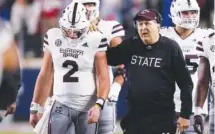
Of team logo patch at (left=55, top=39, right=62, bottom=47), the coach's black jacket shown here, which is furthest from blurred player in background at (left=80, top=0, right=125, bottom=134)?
the coach's black jacket

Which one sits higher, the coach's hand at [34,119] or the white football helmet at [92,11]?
the white football helmet at [92,11]

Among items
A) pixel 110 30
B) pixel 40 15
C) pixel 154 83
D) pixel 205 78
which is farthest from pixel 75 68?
pixel 40 15

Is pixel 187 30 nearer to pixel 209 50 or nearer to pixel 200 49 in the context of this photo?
pixel 200 49

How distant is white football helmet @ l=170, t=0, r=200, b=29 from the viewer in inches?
348

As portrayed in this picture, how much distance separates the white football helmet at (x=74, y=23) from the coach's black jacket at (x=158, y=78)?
1.95 ft

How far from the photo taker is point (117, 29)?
8.53m

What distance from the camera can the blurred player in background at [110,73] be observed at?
8.19 metres

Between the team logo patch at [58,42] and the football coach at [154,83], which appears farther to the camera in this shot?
the team logo patch at [58,42]

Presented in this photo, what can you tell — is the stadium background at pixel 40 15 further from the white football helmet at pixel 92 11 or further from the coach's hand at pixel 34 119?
the coach's hand at pixel 34 119

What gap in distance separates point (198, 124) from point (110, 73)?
0.92 m

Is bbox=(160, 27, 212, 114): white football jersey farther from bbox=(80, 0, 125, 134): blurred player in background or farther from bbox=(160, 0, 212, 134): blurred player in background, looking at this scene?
bbox=(80, 0, 125, 134): blurred player in background

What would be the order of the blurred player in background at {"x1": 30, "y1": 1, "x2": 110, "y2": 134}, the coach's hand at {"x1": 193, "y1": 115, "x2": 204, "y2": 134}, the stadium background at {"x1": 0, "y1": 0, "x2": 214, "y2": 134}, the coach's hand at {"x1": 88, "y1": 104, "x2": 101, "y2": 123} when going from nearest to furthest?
the coach's hand at {"x1": 88, "y1": 104, "x2": 101, "y2": 123}
the blurred player in background at {"x1": 30, "y1": 1, "x2": 110, "y2": 134}
the coach's hand at {"x1": 193, "y1": 115, "x2": 204, "y2": 134}
the stadium background at {"x1": 0, "y1": 0, "x2": 214, "y2": 134}

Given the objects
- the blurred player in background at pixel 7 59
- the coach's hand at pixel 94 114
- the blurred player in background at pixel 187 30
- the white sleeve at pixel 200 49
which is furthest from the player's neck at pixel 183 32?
the blurred player in background at pixel 7 59

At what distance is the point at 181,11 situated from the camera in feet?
29.2
